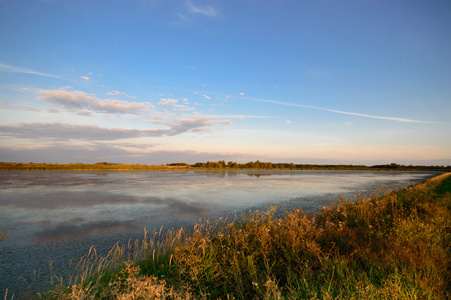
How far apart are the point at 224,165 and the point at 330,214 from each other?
8780cm

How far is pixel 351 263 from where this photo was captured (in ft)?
15.8

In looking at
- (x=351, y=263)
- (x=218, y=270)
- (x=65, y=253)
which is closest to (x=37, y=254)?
(x=65, y=253)

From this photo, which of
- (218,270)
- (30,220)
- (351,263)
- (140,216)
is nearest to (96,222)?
(140,216)

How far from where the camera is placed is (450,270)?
4363 millimetres

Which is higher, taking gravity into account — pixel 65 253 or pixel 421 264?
pixel 421 264

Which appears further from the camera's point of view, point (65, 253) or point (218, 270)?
point (65, 253)

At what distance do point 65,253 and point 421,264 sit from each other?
8.62 metres

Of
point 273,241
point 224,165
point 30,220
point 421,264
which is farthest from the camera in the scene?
point 224,165

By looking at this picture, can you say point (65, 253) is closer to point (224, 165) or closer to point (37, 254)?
point (37, 254)

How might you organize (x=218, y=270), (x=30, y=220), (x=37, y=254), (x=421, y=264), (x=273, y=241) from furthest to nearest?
(x=30, y=220)
(x=37, y=254)
(x=273, y=241)
(x=218, y=270)
(x=421, y=264)

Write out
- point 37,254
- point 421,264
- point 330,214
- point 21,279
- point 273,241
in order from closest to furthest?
point 421,264
point 21,279
point 273,241
point 37,254
point 330,214

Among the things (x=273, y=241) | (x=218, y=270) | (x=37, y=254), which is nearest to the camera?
(x=218, y=270)

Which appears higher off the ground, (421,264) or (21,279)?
(421,264)

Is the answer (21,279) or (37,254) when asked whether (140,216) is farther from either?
(21,279)
